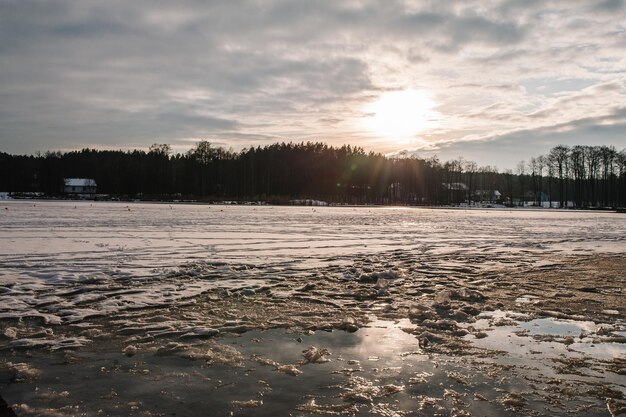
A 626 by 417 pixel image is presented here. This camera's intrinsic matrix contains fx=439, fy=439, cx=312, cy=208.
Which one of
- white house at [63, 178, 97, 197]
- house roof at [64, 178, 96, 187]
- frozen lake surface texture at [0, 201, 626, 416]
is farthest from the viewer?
house roof at [64, 178, 96, 187]

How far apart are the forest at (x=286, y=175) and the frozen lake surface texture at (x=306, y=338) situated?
89.7 m

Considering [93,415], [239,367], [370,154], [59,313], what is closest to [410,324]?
[239,367]

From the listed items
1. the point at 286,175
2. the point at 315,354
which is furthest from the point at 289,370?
the point at 286,175

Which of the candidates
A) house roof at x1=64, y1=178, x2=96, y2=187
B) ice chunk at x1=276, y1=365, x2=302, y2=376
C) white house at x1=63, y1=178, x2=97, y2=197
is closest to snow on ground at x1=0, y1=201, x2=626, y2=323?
ice chunk at x1=276, y1=365, x2=302, y2=376

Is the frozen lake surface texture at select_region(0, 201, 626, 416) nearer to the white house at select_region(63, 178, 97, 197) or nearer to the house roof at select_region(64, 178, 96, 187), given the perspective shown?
the white house at select_region(63, 178, 97, 197)

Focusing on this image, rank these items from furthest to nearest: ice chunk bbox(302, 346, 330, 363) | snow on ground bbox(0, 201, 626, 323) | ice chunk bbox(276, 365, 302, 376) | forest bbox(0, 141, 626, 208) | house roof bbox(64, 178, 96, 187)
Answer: house roof bbox(64, 178, 96, 187) → forest bbox(0, 141, 626, 208) → snow on ground bbox(0, 201, 626, 323) → ice chunk bbox(302, 346, 330, 363) → ice chunk bbox(276, 365, 302, 376)

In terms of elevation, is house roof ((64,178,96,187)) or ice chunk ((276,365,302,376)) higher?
house roof ((64,178,96,187))

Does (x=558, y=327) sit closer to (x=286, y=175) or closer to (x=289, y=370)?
(x=289, y=370)

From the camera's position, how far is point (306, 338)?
5031 millimetres

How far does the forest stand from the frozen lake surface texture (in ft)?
294

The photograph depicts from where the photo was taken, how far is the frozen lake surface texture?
3.41 meters

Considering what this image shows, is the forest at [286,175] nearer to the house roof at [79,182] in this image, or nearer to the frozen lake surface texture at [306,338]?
the house roof at [79,182]

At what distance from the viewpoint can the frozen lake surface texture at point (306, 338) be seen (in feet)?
11.2

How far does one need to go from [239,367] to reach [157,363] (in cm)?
80
